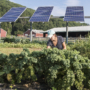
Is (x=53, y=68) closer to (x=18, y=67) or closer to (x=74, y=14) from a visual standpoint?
(x=18, y=67)

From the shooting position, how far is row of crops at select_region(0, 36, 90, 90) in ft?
9.61

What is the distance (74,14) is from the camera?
14102 mm

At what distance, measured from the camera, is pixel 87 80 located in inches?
120

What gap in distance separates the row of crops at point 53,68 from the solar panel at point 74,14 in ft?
34.1

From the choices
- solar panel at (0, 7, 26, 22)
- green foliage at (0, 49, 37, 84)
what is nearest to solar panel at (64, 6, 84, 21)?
solar panel at (0, 7, 26, 22)

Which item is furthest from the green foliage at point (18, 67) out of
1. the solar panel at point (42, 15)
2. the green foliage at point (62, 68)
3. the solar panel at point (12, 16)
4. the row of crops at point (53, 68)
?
the solar panel at point (12, 16)

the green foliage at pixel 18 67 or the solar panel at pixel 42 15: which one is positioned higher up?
the solar panel at pixel 42 15

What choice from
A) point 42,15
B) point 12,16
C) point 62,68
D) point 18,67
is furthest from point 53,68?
point 12,16

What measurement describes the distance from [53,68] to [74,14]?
12.2 m

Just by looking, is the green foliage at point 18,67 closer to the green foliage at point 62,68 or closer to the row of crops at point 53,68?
the row of crops at point 53,68

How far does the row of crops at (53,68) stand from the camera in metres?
2.93

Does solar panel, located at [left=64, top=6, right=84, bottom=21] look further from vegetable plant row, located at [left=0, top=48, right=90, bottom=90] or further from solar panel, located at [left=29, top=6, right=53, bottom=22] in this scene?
vegetable plant row, located at [left=0, top=48, right=90, bottom=90]

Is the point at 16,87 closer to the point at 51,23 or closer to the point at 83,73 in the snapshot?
the point at 83,73

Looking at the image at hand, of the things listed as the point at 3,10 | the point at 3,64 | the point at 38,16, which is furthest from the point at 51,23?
the point at 3,64
